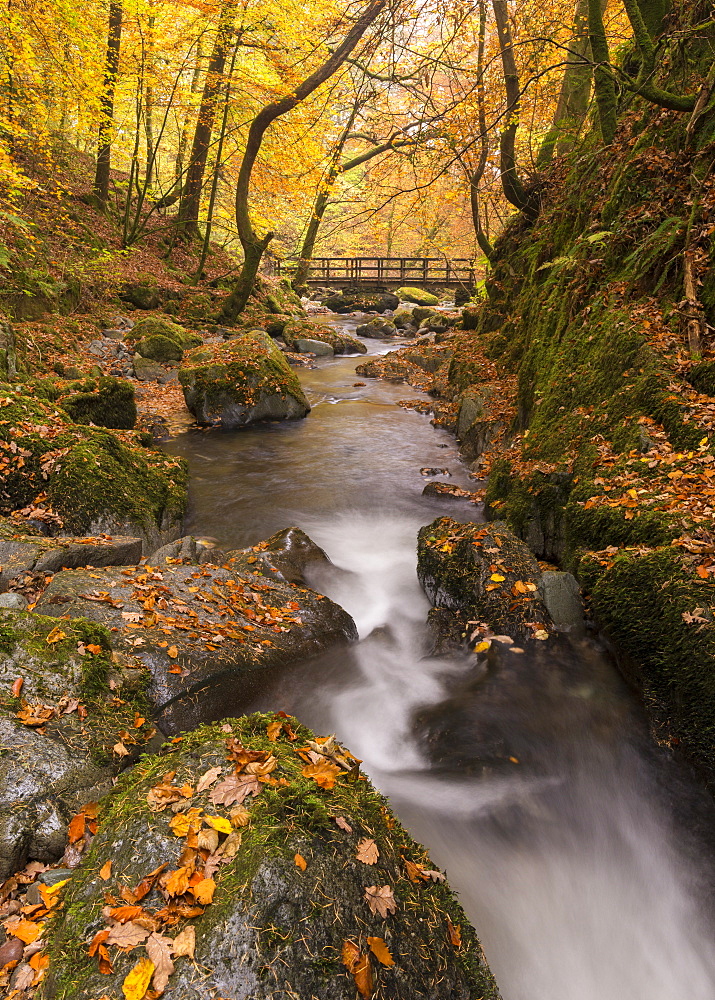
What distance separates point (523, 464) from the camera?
6988 millimetres

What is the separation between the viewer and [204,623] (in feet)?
14.5

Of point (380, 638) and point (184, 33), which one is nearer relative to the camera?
point (380, 638)

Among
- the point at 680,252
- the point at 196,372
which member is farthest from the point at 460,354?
the point at 680,252

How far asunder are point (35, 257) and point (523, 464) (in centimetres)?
1162

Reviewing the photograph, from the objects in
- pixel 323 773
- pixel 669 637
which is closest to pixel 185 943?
pixel 323 773

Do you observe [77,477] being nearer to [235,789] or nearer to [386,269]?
[235,789]

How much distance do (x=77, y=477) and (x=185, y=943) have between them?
5048 millimetres

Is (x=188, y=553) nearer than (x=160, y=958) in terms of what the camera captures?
No

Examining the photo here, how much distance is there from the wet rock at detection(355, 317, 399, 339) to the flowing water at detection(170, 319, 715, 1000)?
18.4m

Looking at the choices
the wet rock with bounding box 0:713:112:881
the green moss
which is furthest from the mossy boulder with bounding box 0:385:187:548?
the green moss

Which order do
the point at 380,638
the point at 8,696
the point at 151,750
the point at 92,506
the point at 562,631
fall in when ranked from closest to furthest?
the point at 8,696, the point at 151,750, the point at 562,631, the point at 380,638, the point at 92,506

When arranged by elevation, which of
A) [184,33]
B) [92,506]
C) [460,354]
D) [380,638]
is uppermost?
[184,33]

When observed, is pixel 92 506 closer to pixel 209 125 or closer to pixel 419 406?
pixel 419 406

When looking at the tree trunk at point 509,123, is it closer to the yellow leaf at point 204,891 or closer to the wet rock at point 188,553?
the wet rock at point 188,553
